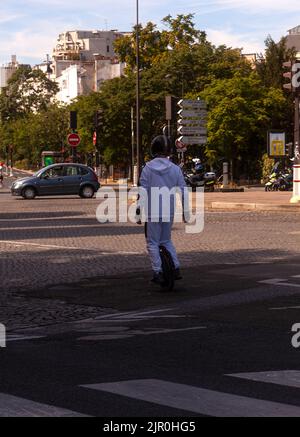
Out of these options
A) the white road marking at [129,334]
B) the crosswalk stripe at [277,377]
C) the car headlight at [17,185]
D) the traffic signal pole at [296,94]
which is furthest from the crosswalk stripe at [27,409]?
the car headlight at [17,185]

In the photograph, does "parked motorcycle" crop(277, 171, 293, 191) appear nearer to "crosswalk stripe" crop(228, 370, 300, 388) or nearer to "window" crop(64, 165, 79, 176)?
"window" crop(64, 165, 79, 176)

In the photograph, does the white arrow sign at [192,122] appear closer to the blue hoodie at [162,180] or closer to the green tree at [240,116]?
the green tree at [240,116]

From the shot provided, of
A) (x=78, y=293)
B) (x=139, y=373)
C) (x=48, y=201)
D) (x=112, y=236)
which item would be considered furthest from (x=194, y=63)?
(x=139, y=373)

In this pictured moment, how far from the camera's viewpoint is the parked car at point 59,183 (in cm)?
4522

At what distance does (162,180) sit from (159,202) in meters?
0.32

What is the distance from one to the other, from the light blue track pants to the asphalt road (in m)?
0.34

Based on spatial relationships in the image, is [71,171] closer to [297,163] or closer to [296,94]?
[297,163]

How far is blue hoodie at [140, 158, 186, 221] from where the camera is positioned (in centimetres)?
1345

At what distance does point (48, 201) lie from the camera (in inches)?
1661

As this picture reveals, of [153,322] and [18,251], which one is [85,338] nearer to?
[153,322]

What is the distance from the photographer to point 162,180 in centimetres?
→ 1359

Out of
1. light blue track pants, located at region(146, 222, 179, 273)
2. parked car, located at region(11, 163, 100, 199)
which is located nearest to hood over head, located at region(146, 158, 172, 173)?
light blue track pants, located at region(146, 222, 179, 273)

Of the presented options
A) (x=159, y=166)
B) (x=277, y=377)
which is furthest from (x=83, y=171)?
(x=277, y=377)

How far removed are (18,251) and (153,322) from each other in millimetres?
9226
